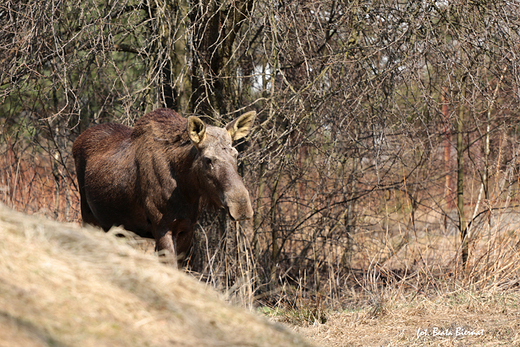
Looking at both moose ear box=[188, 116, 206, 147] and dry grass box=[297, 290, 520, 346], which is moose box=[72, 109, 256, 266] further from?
dry grass box=[297, 290, 520, 346]

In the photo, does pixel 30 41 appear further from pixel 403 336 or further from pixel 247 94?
pixel 403 336

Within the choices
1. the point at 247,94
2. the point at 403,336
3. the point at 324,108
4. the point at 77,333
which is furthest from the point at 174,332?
the point at 247,94

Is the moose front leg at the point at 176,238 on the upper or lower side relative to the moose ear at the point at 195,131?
lower

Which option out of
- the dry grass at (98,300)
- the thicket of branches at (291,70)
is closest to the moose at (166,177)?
the thicket of branches at (291,70)

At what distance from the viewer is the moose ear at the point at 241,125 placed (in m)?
5.85

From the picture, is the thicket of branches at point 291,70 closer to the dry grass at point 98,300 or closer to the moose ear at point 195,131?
the moose ear at point 195,131

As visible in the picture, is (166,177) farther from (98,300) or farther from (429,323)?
(98,300)

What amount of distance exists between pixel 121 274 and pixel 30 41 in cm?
461

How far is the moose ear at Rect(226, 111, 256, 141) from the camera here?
5.85 m

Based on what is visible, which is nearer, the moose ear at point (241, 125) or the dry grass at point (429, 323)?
the dry grass at point (429, 323)

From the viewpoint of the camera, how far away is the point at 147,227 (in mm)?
6156

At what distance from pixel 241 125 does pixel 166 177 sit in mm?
987

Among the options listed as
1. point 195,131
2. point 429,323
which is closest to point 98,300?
point 195,131

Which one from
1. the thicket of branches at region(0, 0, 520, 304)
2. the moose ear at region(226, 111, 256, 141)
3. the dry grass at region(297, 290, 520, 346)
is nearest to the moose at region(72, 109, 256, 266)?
the moose ear at region(226, 111, 256, 141)
